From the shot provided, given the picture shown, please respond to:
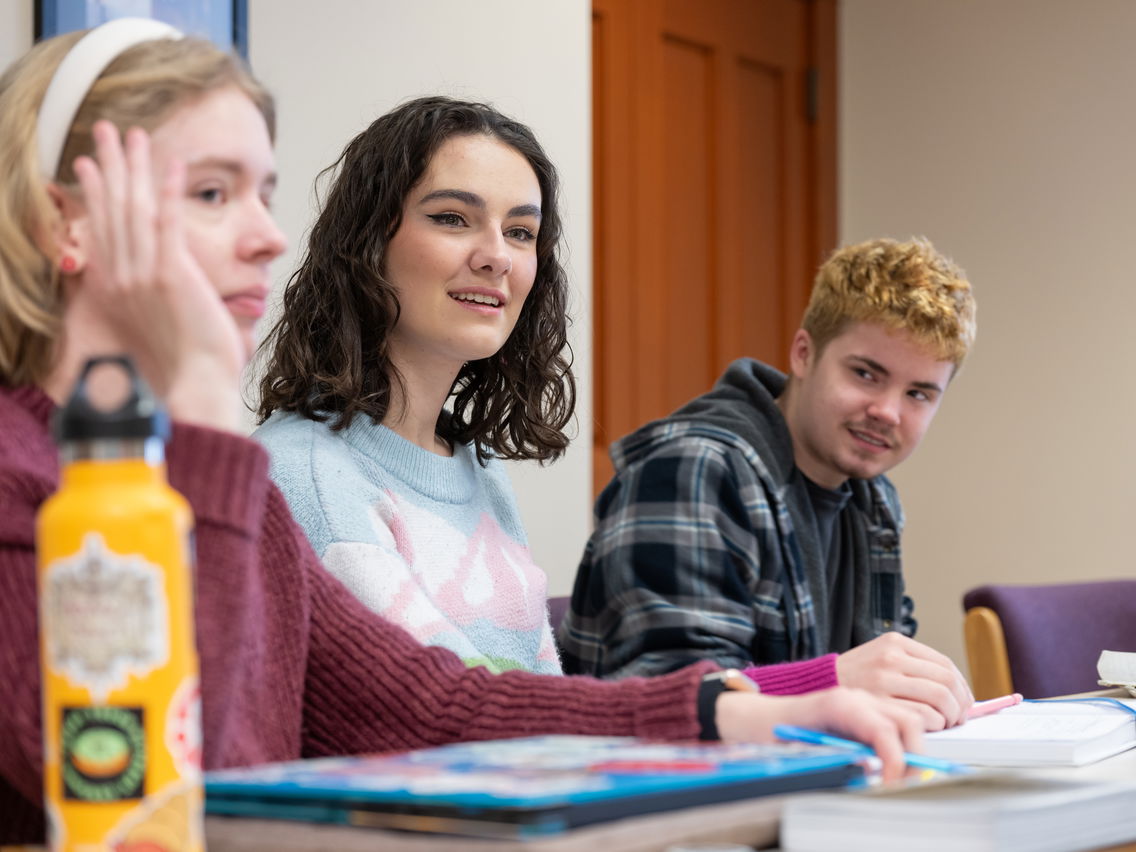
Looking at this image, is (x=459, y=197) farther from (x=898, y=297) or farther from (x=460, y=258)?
(x=898, y=297)

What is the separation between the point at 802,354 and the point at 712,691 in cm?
131

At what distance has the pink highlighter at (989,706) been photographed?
4.36ft

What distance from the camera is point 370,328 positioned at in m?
1.72

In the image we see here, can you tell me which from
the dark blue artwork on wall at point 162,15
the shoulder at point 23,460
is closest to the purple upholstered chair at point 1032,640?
the dark blue artwork on wall at point 162,15

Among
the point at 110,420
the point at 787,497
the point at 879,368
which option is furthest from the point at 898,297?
the point at 110,420

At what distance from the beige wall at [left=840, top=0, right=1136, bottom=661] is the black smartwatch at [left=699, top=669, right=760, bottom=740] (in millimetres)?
3061

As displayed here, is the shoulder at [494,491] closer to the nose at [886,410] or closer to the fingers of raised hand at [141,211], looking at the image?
the nose at [886,410]

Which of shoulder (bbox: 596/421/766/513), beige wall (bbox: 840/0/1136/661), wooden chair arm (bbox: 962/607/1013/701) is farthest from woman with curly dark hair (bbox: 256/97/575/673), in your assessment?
beige wall (bbox: 840/0/1136/661)

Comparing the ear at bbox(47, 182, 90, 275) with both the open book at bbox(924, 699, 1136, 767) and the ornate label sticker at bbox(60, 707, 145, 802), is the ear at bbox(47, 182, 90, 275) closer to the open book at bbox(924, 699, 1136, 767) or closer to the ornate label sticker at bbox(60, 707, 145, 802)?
the ornate label sticker at bbox(60, 707, 145, 802)

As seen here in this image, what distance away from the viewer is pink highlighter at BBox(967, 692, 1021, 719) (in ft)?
4.36

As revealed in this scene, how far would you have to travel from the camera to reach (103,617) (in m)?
0.59

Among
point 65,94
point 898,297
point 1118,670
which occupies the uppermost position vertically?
point 65,94

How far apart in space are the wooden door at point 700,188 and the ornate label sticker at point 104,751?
2.85 metres

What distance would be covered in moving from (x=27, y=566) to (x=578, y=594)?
1.32 meters
